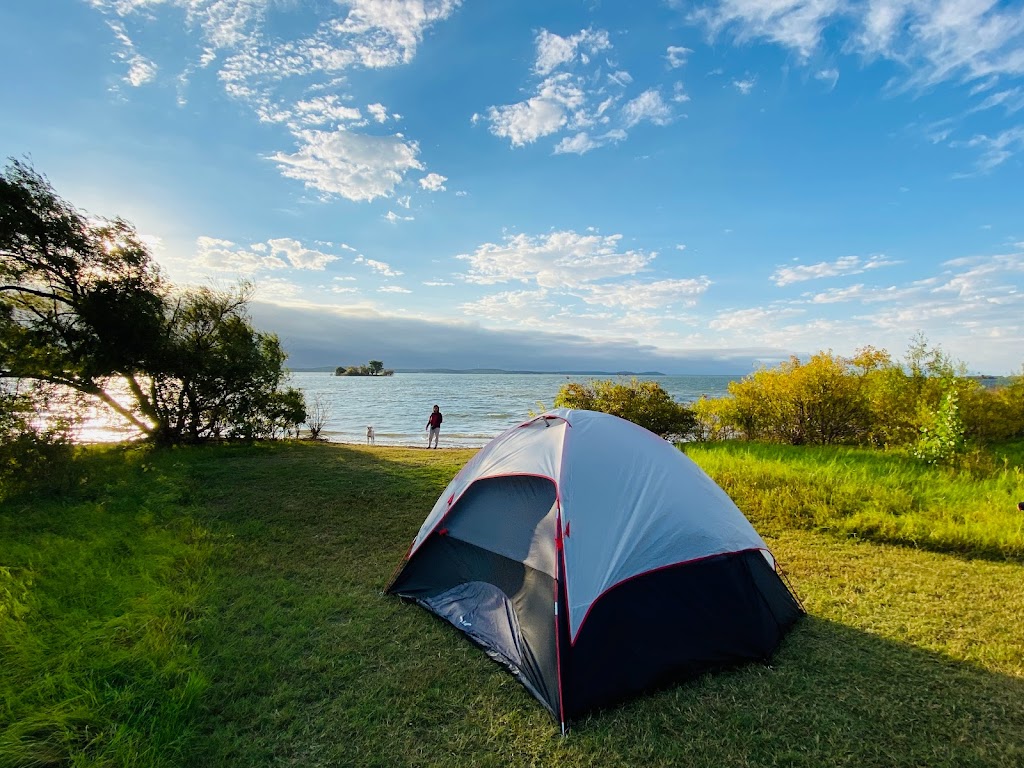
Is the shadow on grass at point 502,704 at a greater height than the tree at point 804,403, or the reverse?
the tree at point 804,403

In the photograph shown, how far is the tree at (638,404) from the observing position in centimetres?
1345

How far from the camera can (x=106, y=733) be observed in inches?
116

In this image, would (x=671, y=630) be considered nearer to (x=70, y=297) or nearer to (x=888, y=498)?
(x=888, y=498)

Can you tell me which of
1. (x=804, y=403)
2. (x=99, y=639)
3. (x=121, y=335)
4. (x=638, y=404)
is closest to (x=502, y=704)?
(x=99, y=639)

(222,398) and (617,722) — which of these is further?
(222,398)

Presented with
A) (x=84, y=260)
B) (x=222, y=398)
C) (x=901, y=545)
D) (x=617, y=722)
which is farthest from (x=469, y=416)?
A: (x=617, y=722)

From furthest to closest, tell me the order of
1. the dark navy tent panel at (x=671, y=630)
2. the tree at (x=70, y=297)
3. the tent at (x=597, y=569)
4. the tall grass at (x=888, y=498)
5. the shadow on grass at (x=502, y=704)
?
the tree at (x=70, y=297) < the tall grass at (x=888, y=498) < the tent at (x=597, y=569) < the dark navy tent panel at (x=671, y=630) < the shadow on grass at (x=502, y=704)

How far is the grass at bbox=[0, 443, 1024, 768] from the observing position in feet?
9.87

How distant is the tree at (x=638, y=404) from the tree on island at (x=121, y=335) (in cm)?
1003

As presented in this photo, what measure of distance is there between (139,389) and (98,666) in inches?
515

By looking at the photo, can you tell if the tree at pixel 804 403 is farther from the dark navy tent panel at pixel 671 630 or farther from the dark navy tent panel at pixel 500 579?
the dark navy tent panel at pixel 500 579

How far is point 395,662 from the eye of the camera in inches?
155

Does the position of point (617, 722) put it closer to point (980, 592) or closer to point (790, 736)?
point (790, 736)

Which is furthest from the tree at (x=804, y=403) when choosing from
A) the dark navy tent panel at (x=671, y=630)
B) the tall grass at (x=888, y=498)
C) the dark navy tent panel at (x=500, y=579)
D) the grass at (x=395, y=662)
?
the dark navy tent panel at (x=500, y=579)
